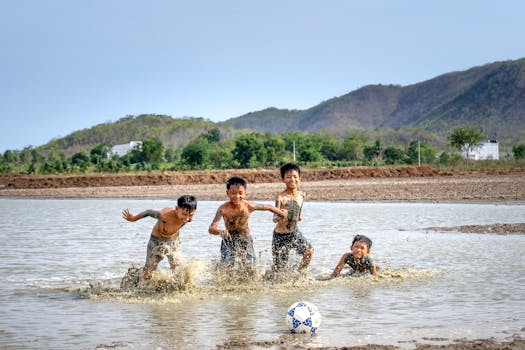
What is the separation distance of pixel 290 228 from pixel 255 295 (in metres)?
1.39

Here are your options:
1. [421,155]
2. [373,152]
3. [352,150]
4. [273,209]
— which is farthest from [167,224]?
[352,150]

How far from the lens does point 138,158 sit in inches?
3922

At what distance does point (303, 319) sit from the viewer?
7.75 meters

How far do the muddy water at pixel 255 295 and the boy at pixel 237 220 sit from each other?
326 mm

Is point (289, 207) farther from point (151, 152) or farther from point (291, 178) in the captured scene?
point (151, 152)

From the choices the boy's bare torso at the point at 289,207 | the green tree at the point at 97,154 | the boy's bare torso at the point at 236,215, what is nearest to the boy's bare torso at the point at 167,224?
A: the boy's bare torso at the point at 236,215

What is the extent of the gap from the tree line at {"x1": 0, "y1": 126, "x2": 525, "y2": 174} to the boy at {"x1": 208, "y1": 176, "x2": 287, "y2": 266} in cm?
6322

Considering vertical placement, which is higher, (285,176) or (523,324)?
(285,176)

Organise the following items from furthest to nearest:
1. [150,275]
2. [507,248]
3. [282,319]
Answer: [507,248] < [150,275] < [282,319]

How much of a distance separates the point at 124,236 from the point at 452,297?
11.1m

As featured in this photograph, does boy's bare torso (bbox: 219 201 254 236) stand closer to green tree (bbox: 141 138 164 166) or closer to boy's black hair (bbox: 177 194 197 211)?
boy's black hair (bbox: 177 194 197 211)

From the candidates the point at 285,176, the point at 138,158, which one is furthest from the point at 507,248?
the point at 138,158

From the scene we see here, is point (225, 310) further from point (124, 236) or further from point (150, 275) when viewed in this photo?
point (124, 236)

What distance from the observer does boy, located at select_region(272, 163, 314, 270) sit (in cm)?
1130
